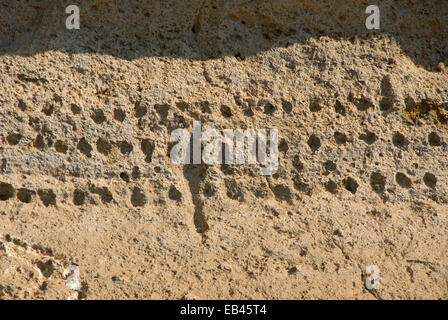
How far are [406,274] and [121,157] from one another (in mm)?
973

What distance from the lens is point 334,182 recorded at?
8.52 feet

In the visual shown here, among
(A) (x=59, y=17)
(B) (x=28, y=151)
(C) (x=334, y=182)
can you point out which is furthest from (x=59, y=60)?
(C) (x=334, y=182)

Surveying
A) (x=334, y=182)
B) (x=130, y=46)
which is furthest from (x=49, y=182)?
(x=334, y=182)

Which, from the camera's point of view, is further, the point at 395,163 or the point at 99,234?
the point at 395,163

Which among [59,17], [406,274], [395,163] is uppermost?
[59,17]

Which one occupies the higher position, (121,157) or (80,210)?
(121,157)

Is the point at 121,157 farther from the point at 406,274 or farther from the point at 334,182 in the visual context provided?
the point at 406,274

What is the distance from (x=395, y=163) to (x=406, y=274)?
423 mm

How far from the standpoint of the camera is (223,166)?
257 cm

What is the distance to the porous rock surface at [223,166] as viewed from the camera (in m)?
2.35

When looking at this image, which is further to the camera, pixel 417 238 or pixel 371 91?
pixel 371 91

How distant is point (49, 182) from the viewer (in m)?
2.44

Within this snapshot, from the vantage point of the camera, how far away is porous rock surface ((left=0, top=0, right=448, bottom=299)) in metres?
2.35

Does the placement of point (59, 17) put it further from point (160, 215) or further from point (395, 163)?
point (395, 163)
